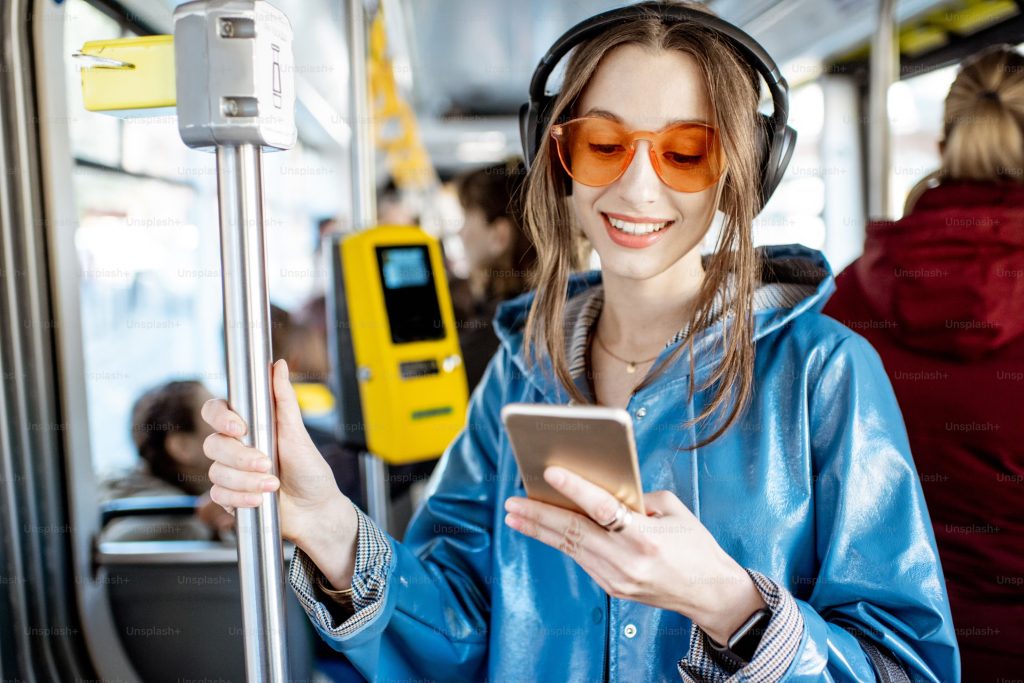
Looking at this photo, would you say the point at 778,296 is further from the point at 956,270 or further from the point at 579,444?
the point at 956,270

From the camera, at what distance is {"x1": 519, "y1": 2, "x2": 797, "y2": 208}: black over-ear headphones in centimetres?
122

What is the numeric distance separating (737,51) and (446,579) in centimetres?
97

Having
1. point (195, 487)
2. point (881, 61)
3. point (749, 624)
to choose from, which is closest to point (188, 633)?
point (195, 487)

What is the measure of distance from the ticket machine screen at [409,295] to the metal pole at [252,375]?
1.91 metres

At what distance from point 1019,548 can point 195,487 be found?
269 cm

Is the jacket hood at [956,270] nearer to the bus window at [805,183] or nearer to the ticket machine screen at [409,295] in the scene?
the ticket machine screen at [409,295]

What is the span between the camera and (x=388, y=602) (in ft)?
4.13

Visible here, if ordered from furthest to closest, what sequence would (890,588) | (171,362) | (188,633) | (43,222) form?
(171,362)
(188,633)
(43,222)
(890,588)

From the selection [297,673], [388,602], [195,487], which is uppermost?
[388,602]

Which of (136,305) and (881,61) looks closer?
(881,61)

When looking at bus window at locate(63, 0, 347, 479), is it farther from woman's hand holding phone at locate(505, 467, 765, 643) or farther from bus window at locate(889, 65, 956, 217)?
bus window at locate(889, 65, 956, 217)

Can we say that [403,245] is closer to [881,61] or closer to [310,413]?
[881,61]

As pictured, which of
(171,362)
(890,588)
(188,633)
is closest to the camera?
(890,588)

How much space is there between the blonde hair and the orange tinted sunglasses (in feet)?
3.23
